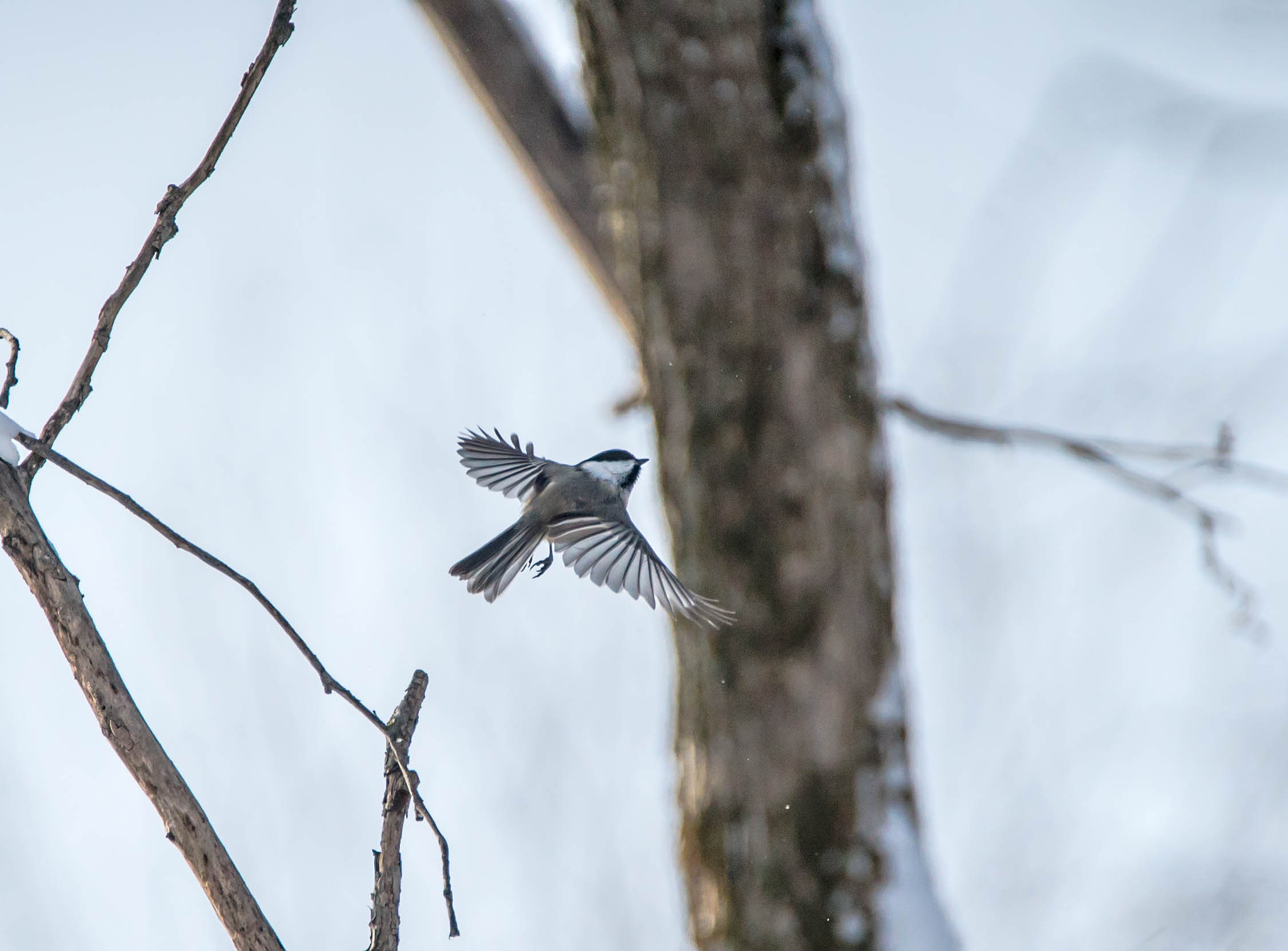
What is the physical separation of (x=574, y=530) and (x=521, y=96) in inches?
60.2

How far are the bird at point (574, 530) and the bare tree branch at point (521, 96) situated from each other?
Answer: 1.77ft

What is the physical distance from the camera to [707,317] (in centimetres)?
249

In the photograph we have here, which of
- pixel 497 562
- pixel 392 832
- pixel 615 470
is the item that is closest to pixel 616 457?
pixel 615 470

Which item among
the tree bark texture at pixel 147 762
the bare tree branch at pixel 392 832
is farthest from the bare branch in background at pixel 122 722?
the bare tree branch at pixel 392 832

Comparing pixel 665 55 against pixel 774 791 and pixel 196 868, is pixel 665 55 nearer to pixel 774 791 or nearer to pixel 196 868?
pixel 774 791

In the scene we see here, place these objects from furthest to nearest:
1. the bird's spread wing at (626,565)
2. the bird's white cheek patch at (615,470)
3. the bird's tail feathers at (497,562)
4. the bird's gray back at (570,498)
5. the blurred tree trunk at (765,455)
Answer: the bird's white cheek patch at (615,470)
the bird's gray back at (570,498)
the bird's tail feathers at (497,562)
the blurred tree trunk at (765,455)
the bird's spread wing at (626,565)

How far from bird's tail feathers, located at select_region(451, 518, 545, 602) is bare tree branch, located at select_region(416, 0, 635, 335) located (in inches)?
32.5

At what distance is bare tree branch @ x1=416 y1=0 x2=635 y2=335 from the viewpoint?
311cm

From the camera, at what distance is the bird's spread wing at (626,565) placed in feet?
7.04

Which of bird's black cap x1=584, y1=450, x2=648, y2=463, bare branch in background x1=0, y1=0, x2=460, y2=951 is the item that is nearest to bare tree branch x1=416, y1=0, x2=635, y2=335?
bird's black cap x1=584, y1=450, x2=648, y2=463

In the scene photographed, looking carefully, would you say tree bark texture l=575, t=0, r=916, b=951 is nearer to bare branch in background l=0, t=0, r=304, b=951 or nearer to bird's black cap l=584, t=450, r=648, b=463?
bird's black cap l=584, t=450, r=648, b=463

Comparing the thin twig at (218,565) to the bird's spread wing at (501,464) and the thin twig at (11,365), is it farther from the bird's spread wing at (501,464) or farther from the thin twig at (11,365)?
the bird's spread wing at (501,464)

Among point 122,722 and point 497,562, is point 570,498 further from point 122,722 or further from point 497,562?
point 122,722

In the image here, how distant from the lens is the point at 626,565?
224 centimetres
